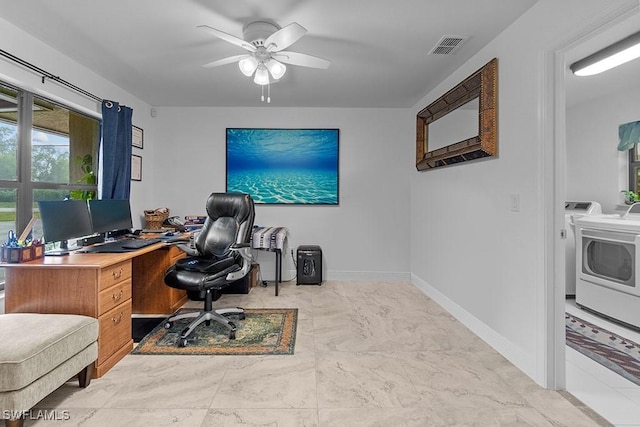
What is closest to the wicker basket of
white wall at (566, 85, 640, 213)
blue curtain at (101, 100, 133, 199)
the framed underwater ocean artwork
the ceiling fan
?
blue curtain at (101, 100, 133, 199)

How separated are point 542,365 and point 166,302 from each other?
123 inches

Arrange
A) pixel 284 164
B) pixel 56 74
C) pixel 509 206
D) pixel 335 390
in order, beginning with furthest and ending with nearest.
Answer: pixel 284 164, pixel 56 74, pixel 509 206, pixel 335 390

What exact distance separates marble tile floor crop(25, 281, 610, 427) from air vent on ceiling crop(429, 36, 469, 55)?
2400 millimetres

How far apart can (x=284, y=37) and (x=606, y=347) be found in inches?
129

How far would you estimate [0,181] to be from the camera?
2.31 meters

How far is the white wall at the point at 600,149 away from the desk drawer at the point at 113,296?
5.01 metres

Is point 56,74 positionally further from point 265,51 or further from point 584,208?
point 584,208

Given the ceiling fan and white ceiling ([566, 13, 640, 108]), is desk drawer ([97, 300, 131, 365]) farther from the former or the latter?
white ceiling ([566, 13, 640, 108])

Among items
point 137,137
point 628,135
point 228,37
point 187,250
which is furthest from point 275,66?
point 628,135

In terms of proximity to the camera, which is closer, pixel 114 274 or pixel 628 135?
pixel 114 274

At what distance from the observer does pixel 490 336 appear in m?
2.49

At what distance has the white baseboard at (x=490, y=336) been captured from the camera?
6.82 ft

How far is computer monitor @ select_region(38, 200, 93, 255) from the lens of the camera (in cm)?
222

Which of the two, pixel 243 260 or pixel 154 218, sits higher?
pixel 154 218
